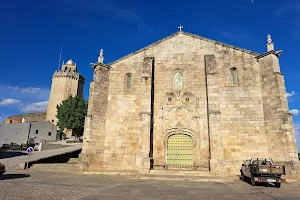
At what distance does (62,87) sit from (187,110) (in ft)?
151

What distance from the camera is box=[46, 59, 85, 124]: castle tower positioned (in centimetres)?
5325

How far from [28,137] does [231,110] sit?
3594 cm

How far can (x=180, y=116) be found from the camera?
16.3 m

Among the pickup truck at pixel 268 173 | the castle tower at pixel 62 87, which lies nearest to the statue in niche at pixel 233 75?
the pickup truck at pixel 268 173

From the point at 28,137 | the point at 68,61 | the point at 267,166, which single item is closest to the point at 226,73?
the point at 267,166

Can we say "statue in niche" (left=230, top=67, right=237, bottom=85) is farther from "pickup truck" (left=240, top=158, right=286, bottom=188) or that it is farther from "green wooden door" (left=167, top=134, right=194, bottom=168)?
"pickup truck" (left=240, top=158, right=286, bottom=188)

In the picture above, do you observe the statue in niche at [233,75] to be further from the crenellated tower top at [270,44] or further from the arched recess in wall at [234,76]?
the crenellated tower top at [270,44]

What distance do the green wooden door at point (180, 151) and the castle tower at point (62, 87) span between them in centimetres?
4402

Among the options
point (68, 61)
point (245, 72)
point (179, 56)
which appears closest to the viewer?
point (245, 72)

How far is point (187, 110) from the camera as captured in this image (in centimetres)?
1628

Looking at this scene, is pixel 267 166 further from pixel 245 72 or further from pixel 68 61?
pixel 68 61

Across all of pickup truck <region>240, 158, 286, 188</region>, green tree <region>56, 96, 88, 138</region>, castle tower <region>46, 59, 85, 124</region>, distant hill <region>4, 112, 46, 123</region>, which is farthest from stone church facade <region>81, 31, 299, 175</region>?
distant hill <region>4, 112, 46, 123</region>

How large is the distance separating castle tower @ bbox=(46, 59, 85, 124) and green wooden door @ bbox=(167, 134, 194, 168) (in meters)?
44.0

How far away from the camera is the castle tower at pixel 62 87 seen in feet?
175
